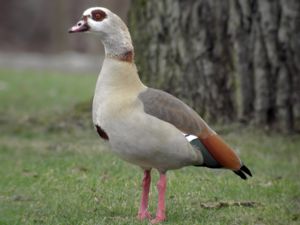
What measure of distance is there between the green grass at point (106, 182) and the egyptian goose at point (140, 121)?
0.49m

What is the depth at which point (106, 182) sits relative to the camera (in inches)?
332

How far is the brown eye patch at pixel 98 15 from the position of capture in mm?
6660

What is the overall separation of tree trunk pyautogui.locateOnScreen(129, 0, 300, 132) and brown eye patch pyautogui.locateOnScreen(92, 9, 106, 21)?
16.4ft

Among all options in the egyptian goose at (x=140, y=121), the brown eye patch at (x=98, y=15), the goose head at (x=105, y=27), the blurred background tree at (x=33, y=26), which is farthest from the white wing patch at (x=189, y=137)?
the blurred background tree at (x=33, y=26)

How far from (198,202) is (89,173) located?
167cm

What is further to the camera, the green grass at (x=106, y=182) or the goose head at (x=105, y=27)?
the green grass at (x=106, y=182)

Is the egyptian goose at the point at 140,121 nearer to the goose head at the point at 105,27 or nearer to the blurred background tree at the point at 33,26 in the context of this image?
the goose head at the point at 105,27

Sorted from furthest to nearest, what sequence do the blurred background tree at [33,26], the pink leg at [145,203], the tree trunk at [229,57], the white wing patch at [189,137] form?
the blurred background tree at [33,26]
the tree trunk at [229,57]
the pink leg at [145,203]
the white wing patch at [189,137]

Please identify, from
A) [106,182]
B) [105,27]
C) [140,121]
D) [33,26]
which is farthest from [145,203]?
[33,26]

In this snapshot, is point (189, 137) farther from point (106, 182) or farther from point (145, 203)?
point (106, 182)

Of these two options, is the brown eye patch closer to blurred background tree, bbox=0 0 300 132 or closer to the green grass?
the green grass

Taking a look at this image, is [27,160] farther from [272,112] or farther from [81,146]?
[272,112]

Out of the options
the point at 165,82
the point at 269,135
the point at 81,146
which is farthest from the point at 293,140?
the point at 81,146

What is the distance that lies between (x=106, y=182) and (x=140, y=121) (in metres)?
2.06
